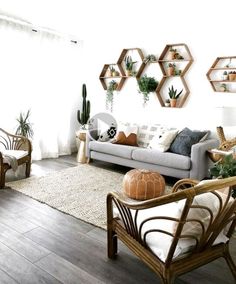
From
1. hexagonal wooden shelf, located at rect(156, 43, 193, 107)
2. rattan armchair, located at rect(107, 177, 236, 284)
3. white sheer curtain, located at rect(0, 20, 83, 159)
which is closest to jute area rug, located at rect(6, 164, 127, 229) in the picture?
rattan armchair, located at rect(107, 177, 236, 284)

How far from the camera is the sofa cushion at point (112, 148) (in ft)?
13.1

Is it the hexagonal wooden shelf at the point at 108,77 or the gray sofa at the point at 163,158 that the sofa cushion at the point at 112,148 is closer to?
the gray sofa at the point at 163,158

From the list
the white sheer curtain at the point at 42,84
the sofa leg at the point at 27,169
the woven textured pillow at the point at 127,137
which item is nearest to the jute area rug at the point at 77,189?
the sofa leg at the point at 27,169

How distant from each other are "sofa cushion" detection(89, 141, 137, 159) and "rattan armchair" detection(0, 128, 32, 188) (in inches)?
43.5

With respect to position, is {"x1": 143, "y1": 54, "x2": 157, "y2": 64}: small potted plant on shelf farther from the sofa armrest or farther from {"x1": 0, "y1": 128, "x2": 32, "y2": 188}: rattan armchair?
{"x1": 0, "y1": 128, "x2": 32, "y2": 188}: rattan armchair

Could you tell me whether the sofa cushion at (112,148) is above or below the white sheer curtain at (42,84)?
below

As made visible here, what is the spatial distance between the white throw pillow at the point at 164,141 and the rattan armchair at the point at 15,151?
73.8 inches

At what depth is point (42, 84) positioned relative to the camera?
189 inches

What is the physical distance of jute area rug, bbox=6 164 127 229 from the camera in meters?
2.75

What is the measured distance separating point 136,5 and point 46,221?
3.01 meters

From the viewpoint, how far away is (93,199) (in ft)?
10.0

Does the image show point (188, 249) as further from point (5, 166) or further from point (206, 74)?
point (206, 74)

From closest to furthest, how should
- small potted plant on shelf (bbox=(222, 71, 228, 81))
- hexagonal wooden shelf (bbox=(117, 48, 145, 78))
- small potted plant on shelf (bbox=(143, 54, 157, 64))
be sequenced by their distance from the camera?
small potted plant on shelf (bbox=(222, 71, 228, 81)) < small potted plant on shelf (bbox=(143, 54, 157, 64)) < hexagonal wooden shelf (bbox=(117, 48, 145, 78))

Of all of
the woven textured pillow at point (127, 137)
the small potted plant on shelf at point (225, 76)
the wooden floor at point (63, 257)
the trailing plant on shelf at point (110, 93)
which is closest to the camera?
the wooden floor at point (63, 257)
